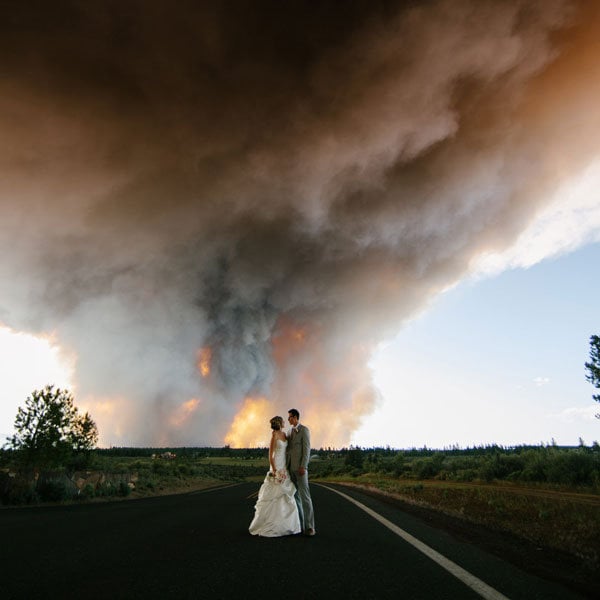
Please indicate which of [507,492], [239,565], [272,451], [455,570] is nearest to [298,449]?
[272,451]

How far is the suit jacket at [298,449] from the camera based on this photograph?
24.6ft

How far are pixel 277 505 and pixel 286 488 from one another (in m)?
0.30

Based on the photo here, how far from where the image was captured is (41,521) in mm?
9555

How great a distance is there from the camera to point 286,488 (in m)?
7.30

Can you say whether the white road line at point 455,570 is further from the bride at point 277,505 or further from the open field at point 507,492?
the bride at point 277,505

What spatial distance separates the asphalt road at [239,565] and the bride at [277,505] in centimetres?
35

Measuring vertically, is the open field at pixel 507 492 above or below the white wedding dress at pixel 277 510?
below

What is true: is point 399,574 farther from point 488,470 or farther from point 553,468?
point 488,470

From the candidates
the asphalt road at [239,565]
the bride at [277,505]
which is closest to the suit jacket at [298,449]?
the bride at [277,505]

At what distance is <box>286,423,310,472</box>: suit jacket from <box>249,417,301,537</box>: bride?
15 cm

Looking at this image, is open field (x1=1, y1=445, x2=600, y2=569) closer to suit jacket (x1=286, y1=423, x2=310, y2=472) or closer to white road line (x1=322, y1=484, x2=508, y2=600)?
white road line (x1=322, y1=484, x2=508, y2=600)

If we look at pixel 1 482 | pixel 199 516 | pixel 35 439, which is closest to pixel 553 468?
pixel 199 516

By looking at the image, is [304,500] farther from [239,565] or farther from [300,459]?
[239,565]

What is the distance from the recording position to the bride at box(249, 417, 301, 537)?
278 inches
